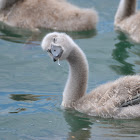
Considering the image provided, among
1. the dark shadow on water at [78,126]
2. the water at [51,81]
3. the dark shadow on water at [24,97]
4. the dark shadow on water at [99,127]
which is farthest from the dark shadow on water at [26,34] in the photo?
the dark shadow on water at [99,127]

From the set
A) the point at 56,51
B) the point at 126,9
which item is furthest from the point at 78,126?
the point at 126,9

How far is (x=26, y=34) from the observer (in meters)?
9.02

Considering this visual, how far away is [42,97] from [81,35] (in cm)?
269

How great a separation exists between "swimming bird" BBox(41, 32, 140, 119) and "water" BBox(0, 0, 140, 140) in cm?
12

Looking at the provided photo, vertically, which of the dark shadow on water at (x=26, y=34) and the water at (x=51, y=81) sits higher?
the dark shadow on water at (x=26, y=34)

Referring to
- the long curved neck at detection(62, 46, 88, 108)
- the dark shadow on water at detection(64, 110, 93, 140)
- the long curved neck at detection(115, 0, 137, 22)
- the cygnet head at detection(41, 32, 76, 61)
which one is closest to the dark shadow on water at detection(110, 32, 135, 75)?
the long curved neck at detection(115, 0, 137, 22)

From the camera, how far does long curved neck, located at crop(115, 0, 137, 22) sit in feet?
30.5

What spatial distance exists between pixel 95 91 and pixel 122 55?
2.41m

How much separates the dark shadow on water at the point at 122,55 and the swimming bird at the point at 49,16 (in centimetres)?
73

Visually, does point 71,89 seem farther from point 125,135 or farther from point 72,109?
point 125,135

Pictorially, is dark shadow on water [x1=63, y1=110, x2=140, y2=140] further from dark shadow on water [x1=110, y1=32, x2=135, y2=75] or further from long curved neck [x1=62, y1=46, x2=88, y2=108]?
dark shadow on water [x1=110, y1=32, x2=135, y2=75]

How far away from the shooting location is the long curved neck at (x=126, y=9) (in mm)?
9289

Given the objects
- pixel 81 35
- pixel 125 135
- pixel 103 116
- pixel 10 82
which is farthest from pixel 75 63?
pixel 81 35

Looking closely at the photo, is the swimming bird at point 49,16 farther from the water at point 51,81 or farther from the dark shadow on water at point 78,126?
the dark shadow on water at point 78,126
